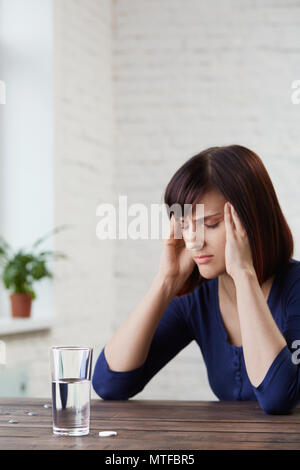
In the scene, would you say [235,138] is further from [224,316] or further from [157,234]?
[224,316]

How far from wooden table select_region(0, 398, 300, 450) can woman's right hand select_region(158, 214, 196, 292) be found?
0.34 m

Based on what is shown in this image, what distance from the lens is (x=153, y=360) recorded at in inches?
64.6

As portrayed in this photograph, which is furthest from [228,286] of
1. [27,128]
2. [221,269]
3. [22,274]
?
[27,128]

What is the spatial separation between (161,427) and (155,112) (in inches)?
116

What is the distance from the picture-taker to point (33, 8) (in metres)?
3.28

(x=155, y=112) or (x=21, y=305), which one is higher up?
(x=155, y=112)

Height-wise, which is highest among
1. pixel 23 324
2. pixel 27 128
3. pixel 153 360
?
pixel 27 128

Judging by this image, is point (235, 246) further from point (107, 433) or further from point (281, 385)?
point (107, 433)

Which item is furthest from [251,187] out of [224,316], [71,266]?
[71,266]

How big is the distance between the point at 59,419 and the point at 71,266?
2.41 meters

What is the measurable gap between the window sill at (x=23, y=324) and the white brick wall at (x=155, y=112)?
1.03ft

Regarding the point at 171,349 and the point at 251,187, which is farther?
the point at 171,349

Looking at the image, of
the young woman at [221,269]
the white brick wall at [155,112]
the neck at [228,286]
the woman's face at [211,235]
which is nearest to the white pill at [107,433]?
the young woman at [221,269]
